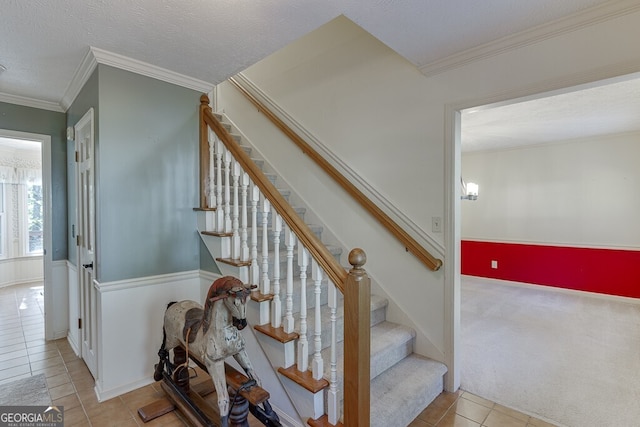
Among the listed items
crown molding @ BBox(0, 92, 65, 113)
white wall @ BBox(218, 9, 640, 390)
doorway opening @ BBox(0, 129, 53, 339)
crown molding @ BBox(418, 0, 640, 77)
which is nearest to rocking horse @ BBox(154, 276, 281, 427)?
white wall @ BBox(218, 9, 640, 390)

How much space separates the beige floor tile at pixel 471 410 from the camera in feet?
6.35

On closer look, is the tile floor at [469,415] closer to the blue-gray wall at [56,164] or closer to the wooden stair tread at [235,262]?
the wooden stair tread at [235,262]

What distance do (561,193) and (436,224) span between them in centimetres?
389

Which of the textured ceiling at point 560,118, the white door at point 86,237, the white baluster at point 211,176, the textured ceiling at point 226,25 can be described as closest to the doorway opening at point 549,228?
the textured ceiling at point 560,118

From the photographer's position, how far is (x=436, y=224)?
7.41 ft

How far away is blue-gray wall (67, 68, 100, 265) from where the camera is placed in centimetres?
219

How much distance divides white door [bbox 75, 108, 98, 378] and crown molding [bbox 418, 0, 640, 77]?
101 inches

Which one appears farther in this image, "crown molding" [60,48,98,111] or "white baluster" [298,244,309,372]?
"crown molding" [60,48,98,111]

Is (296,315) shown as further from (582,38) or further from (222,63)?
(582,38)

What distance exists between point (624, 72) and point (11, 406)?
13.7 feet

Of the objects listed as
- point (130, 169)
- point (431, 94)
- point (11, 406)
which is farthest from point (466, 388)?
point (11, 406)

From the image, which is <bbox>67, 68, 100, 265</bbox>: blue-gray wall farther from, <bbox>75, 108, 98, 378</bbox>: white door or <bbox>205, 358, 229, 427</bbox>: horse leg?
<bbox>205, 358, 229, 427</bbox>: horse leg

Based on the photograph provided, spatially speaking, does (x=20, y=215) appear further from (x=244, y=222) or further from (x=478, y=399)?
(x=478, y=399)

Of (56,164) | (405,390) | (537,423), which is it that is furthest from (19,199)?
(537,423)
